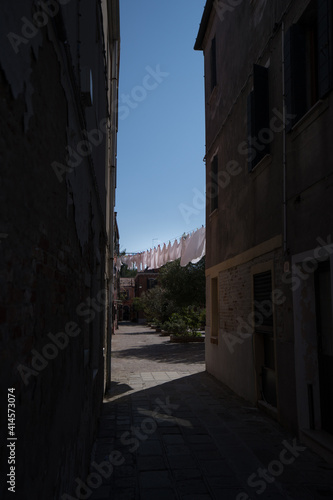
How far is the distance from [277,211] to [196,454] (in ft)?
11.9

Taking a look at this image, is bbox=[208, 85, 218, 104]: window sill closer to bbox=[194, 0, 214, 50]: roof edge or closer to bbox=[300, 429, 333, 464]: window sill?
bbox=[194, 0, 214, 50]: roof edge

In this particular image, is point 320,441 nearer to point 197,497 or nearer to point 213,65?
point 197,497

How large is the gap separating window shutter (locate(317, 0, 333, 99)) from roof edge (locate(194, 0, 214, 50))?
7191mm

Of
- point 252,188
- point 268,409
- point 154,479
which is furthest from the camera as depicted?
point 252,188

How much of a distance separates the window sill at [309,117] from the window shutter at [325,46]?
0.41 ft

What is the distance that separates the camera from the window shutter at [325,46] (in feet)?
15.6

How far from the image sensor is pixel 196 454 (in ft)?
16.3

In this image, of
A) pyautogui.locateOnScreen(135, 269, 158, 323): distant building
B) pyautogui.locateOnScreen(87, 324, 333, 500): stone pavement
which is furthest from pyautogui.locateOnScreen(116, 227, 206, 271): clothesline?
pyautogui.locateOnScreen(135, 269, 158, 323): distant building

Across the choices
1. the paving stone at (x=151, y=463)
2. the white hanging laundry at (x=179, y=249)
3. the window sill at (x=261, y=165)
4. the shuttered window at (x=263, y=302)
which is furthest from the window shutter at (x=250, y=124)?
the white hanging laundry at (x=179, y=249)

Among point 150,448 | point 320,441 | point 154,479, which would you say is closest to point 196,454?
point 150,448

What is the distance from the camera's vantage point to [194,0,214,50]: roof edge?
11180 millimetres

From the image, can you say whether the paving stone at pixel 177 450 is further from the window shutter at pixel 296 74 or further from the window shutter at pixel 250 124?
the window shutter at pixel 250 124

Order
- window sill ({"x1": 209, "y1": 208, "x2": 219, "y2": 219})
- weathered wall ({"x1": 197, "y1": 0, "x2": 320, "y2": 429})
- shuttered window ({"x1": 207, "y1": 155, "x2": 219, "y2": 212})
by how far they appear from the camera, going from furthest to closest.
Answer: shuttered window ({"x1": 207, "y1": 155, "x2": 219, "y2": 212})
window sill ({"x1": 209, "y1": 208, "x2": 219, "y2": 219})
weathered wall ({"x1": 197, "y1": 0, "x2": 320, "y2": 429})

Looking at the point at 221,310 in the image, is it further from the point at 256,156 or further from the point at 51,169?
the point at 51,169
